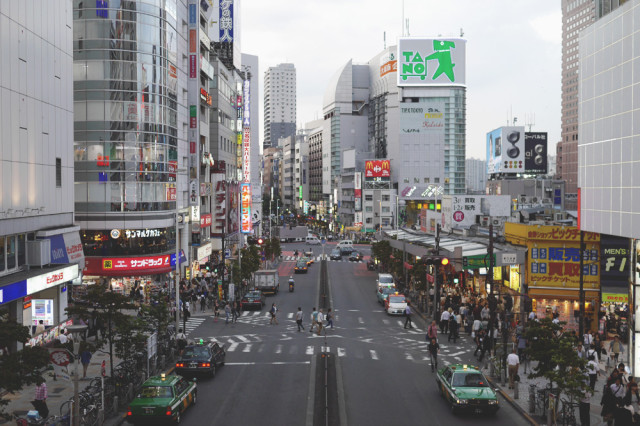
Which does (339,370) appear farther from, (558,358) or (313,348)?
(558,358)

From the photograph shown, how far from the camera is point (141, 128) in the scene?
5584cm

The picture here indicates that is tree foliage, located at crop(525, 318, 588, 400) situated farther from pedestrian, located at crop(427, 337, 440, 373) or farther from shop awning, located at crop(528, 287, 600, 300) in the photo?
shop awning, located at crop(528, 287, 600, 300)

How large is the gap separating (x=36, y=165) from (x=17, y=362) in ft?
64.3

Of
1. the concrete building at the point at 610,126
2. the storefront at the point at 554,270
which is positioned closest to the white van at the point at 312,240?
the storefront at the point at 554,270

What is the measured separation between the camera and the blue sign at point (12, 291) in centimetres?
2762

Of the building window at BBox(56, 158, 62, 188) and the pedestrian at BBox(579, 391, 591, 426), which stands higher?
the building window at BBox(56, 158, 62, 188)

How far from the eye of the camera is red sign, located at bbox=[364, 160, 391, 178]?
490 feet

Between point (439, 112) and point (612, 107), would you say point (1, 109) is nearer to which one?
point (612, 107)

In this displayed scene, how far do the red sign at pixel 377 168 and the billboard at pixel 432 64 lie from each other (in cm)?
2041

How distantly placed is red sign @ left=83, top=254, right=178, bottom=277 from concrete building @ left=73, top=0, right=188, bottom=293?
8 cm

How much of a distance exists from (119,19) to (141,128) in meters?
9.09

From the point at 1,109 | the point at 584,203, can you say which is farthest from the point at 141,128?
the point at 584,203

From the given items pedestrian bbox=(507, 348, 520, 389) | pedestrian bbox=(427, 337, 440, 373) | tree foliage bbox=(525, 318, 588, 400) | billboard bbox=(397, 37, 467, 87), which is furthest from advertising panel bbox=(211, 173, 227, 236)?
billboard bbox=(397, 37, 467, 87)

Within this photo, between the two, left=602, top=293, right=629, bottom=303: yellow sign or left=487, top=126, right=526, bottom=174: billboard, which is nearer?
left=602, top=293, right=629, bottom=303: yellow sign
